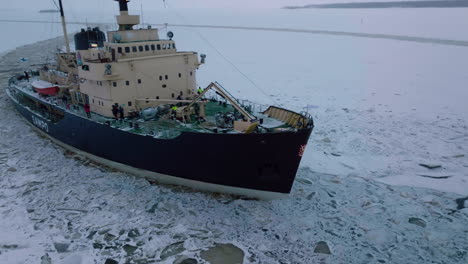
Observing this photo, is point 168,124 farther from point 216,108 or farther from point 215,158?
point 216,108

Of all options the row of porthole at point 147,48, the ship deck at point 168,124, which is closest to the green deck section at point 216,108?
the ship deck at point 168,124

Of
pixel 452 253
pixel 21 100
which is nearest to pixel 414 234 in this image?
pixel 452 253

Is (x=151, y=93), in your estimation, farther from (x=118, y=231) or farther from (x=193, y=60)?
(x=118, y=231)

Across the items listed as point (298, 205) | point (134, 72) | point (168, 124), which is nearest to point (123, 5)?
point (134, 72)

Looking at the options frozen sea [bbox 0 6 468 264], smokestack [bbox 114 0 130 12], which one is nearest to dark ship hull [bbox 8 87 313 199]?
frozen sea [bbox 0 6 468 264]

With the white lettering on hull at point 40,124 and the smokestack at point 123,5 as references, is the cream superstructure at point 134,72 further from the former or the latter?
the white lettering on hull at point 40,124

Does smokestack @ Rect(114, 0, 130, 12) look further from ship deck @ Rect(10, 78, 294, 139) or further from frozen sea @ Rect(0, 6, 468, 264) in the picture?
frozen sea @ Rect(0, 6, 468, 264)
